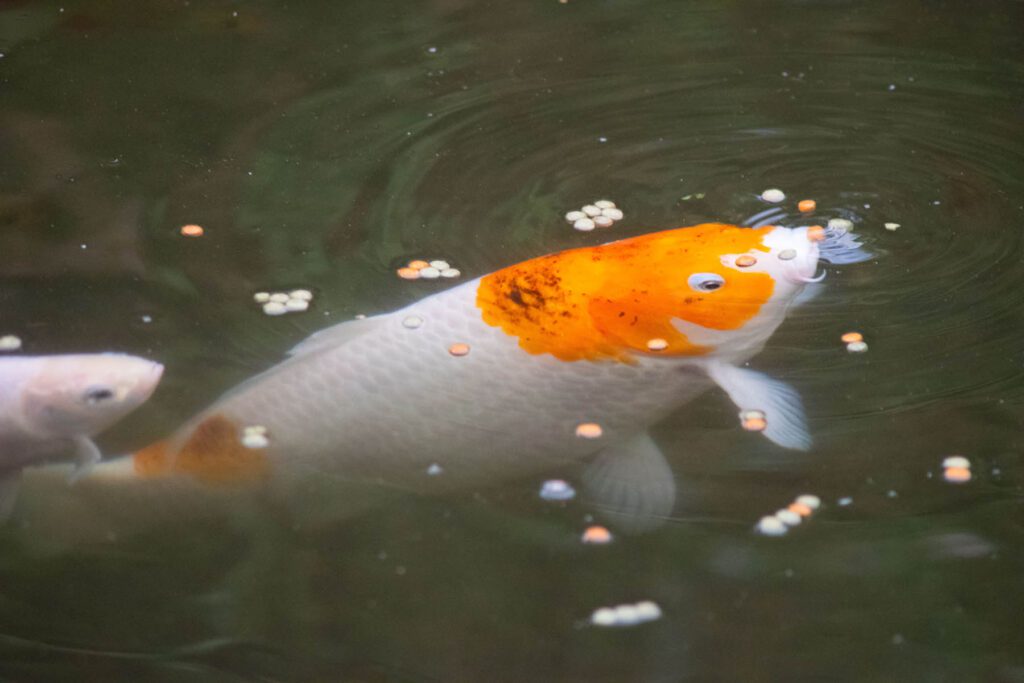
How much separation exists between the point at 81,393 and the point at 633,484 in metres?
1.08

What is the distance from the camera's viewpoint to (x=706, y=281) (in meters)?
2.25


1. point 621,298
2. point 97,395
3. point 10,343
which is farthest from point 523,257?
point 10,343

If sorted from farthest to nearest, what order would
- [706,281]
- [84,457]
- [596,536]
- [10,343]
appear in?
[10,343], [706,281], [84,457], [596,536]

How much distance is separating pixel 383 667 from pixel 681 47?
7.47 ft

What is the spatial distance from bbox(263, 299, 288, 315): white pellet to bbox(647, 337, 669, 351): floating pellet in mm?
813

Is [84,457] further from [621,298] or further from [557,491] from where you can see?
[621,298]

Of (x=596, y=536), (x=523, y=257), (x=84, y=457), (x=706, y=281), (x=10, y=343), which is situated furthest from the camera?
(x=523, y=257)

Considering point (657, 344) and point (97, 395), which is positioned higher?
point (657, 344)

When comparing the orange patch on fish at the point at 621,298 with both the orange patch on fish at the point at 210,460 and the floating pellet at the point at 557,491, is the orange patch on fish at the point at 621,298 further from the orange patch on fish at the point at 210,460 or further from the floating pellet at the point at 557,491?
the orange patch on fish at the point at 210,460

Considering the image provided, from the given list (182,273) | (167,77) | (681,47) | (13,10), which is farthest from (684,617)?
(13,10)

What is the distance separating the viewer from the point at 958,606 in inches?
75.7

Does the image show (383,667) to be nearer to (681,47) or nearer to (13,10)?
(681,47)

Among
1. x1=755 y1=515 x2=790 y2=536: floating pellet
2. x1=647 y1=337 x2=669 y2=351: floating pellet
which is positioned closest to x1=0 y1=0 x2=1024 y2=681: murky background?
x1=755 y1=515 x2=790 y2=536: floating pellet

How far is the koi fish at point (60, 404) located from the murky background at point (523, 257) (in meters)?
0.06
